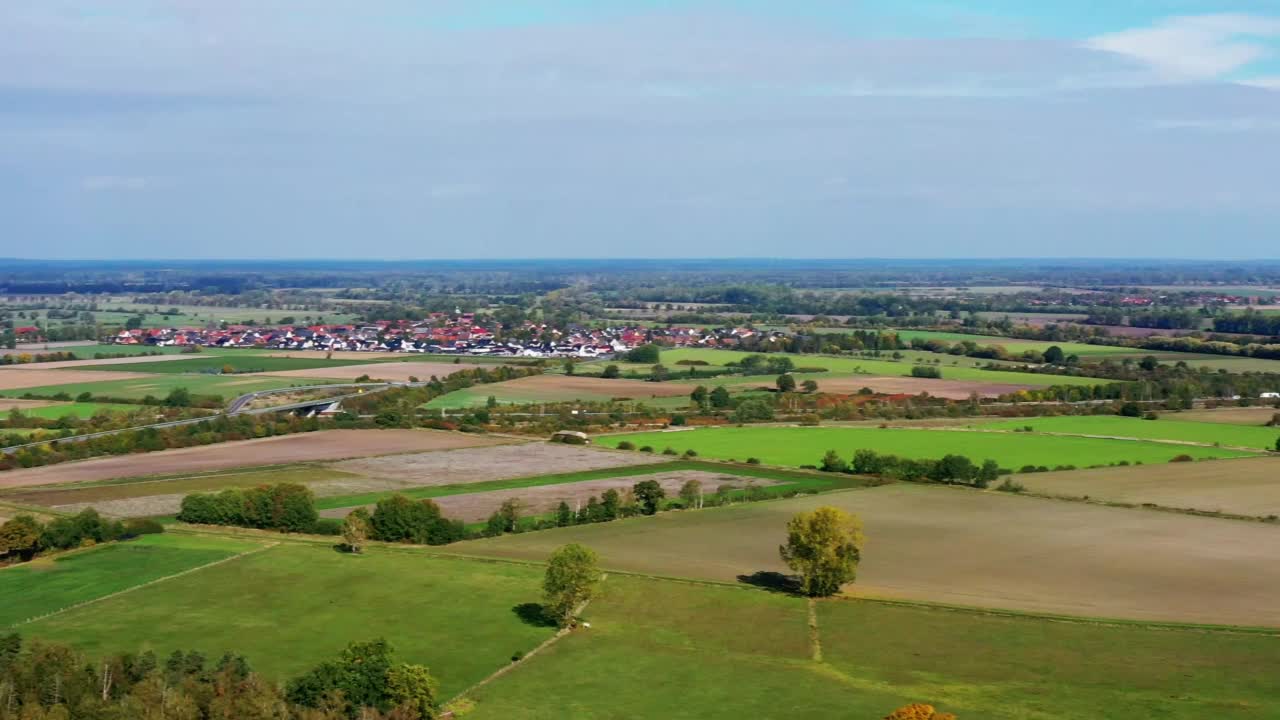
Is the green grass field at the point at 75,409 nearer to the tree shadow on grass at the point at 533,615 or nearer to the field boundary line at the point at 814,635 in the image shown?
the tree shadow on grass at the point at 533,615

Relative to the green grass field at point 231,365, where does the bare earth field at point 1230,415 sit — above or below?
above

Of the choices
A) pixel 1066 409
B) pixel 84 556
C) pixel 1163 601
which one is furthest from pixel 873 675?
pixel 1066 409

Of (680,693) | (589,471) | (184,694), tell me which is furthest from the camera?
(589,471)

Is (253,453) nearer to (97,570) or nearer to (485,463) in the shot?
(485,463)

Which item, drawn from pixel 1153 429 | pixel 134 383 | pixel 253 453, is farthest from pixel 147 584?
pixel 134 383

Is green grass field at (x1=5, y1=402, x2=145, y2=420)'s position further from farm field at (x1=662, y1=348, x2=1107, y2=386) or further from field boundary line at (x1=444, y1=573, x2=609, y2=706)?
field boundary line at (x1=444, y1=573, x2=609, y2=706)

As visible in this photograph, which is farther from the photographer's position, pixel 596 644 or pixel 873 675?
pixel 596 644

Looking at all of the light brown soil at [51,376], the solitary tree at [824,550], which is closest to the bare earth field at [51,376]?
the light brown soil at [51,376]

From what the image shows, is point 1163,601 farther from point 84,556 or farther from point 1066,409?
point 1066,409

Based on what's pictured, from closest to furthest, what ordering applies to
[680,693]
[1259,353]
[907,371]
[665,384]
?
[680,693], [665,384], [907,371], [1259,353]
